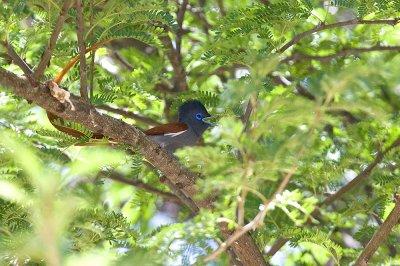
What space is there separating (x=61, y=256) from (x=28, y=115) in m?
1.86

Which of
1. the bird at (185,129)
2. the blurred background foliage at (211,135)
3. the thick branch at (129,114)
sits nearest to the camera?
the blurred background foliage at (211,135)

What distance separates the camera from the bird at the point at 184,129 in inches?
129

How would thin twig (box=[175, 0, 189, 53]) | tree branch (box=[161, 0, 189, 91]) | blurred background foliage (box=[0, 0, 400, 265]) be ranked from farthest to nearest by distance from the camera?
1. tree branch (box=[161, 0, 189, 91])
2. thin twig (box=[175, 0, 189, 53])
3. blurred background foliage (box=[0, 0, 400, 265])

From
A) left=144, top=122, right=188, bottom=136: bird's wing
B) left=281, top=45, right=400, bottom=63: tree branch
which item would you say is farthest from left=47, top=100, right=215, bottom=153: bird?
left=281, top=45, right=400, bottom=63: tree branch

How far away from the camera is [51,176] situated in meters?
1.24

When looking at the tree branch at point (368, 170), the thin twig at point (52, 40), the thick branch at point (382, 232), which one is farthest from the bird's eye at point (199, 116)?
the thin twig at point (52, 40)

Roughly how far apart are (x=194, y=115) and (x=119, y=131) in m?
1.42

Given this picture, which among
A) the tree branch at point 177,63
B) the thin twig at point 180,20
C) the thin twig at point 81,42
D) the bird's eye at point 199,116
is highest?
the thin twig at point 81,42

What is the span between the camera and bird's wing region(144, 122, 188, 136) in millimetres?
3205

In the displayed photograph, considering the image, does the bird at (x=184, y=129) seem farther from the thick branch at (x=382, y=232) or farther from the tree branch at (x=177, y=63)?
the thick branch at (x=382, y=232)

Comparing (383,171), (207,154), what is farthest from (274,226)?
(207,154)

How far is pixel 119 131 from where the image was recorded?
7.76 feet

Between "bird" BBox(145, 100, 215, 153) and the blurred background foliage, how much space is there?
0.40 feet

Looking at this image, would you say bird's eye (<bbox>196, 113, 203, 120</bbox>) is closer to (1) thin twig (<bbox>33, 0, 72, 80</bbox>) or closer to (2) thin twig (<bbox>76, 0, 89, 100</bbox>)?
(2) thin twig (<bbox>76, 0, 89, 100</bbox>)
